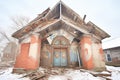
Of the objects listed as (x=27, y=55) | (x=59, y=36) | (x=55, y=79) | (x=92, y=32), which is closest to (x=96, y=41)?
(x=92, y=32)

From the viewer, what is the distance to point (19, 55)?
24.4ft

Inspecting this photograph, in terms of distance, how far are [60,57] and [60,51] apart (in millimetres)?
625

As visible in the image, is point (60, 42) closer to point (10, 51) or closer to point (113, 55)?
point (113, 55)

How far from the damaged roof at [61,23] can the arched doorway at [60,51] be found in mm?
1719

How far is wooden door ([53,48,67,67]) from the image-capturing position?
9097 millimetres

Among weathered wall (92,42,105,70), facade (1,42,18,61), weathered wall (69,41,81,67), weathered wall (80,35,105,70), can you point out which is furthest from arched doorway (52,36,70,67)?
facade (1,42,18,61)

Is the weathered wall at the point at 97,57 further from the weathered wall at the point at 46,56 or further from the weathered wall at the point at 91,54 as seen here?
the weathered wall at the point at 46,56

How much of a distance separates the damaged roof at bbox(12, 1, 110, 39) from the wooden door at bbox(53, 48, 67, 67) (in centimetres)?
270

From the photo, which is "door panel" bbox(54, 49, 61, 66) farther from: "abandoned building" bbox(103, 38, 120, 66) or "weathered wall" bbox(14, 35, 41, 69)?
"abandoned building" bbox(103, 38, 120, 66)

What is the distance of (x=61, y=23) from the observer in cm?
890

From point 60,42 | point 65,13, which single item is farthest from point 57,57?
point 65,13

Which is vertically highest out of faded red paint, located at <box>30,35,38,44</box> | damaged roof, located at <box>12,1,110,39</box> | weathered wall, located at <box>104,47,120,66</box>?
damaged roof, located at <box>12,1,110,39</box>

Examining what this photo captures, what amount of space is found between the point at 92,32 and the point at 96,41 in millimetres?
925

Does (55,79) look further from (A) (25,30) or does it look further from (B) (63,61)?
(A) (25,30)
